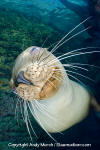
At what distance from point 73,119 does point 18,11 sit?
7.31 metres

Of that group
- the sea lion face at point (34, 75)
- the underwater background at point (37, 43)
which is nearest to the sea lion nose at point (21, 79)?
the sea lion face at point (34, 75)

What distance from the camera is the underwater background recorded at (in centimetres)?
329

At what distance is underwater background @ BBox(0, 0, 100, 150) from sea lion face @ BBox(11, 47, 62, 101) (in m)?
0.60

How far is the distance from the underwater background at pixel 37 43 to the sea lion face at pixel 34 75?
60 centimetres

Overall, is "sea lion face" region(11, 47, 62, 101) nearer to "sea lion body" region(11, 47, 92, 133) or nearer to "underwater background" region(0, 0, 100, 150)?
"sea lion body" region(11, 47, 92, 133)

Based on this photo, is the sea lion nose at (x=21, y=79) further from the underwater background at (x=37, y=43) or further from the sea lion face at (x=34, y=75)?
the underwater background at (x=37, y=43)

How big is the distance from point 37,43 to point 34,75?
412 centimetres

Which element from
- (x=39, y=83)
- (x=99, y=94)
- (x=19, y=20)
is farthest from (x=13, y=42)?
(x=39, y=83)

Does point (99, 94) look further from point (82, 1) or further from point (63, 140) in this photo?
point (82, 1)

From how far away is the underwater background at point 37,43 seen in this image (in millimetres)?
3293

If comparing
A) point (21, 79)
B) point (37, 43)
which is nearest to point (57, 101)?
point (21, 79)

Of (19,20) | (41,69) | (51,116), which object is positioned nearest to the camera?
(41,69)

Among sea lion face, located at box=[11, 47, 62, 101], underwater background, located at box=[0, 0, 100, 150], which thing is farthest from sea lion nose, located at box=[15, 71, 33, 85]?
underwater background, located at box=[0, 0, 100, 150]

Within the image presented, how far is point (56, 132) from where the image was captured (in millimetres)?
3166
